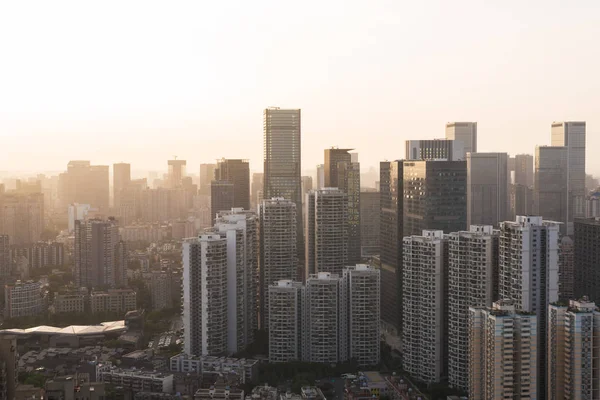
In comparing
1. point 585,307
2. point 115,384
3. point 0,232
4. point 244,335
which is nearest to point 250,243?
point 244,335

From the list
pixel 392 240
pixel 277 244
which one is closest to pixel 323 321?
pixel 277 244

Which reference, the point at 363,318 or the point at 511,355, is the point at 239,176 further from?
the point at 511,355

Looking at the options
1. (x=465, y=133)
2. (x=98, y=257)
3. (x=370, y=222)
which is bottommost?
(x=98, y=257)

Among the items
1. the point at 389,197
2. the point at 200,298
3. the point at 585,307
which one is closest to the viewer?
the point at 585,307

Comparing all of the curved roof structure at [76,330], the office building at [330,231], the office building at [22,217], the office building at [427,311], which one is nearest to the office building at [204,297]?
the curved roof structure at [76,330]

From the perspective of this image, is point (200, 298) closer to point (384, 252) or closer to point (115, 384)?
point (115, 384)

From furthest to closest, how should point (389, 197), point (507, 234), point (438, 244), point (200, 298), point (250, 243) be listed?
point (389, 197)
point (250, 243)
point (200, 298)
point (438, 244)
point (507, 234)

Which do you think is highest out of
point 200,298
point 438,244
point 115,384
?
point 438,244
